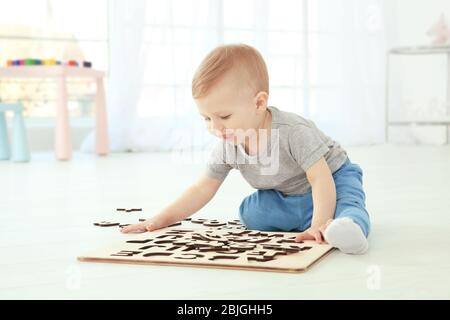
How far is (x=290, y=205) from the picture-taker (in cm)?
148

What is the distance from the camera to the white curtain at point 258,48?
13.5ft

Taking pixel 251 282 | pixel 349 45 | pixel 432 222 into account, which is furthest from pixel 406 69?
pixel 251 282

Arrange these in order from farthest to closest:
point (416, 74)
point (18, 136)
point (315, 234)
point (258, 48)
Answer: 1. point (416, 74)
2. point (258, 48)
3. point (18, 136)
4. point (315, 234)

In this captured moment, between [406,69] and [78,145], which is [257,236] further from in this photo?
[406,69]

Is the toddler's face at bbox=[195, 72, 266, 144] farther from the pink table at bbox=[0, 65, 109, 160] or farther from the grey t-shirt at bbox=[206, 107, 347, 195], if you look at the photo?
the pink table at bbox=[0, 65, 109, 160]

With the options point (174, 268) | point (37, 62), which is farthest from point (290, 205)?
point (37, 62)

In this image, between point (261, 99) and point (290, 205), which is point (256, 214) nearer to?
point (290, 205)

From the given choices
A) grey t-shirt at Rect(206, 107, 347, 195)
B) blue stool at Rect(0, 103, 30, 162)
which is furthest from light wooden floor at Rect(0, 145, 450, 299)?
blue stool at Rect(0, 103, 30, 162)

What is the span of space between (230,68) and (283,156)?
216 mm

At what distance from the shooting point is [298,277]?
1066 millimetres

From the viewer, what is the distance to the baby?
1.33 m

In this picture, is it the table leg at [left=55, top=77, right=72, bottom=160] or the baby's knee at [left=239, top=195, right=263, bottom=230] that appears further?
the table leg at [left=55, top=77, right=72, bottom=160]

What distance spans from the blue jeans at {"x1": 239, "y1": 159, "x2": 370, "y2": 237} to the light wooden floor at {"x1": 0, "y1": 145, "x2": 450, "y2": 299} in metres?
0.11

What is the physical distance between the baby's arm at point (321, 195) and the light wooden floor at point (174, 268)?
0.32 feet
